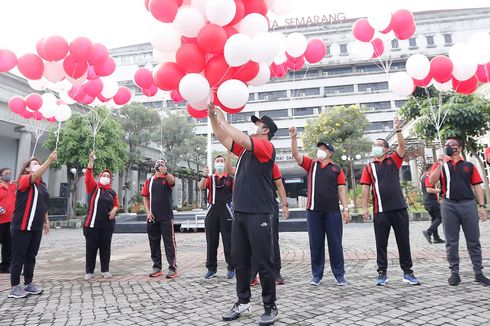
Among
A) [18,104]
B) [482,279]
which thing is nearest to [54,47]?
[18,104]

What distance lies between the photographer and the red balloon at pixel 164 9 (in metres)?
4.47

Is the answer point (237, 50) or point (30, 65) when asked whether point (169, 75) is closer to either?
point (237, 50)

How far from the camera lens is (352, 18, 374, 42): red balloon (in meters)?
6.50

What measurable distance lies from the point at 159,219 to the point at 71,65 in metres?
3.15

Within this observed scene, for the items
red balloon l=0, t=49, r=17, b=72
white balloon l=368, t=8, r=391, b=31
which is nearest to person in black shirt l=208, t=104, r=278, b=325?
white balloon l=368, t=8, r=391, b=31

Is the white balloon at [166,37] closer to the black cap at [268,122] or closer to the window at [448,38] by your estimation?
the black cap at [268,122]

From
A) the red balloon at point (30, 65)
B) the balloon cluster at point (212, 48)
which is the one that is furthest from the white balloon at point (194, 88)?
the red balloon at point (30, 65)

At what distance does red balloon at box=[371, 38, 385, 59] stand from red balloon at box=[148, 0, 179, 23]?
4.11m

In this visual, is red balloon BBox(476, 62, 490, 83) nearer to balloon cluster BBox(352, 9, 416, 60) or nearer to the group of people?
balloon cluster BBox(352, 9, 416, 60)

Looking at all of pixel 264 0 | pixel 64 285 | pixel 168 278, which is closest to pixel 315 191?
pixel 168 278

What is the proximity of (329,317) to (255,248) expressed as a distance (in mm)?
919

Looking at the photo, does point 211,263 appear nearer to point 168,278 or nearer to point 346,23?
point 168,278

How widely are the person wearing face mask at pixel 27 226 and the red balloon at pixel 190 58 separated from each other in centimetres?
211

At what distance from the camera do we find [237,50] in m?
3.87
